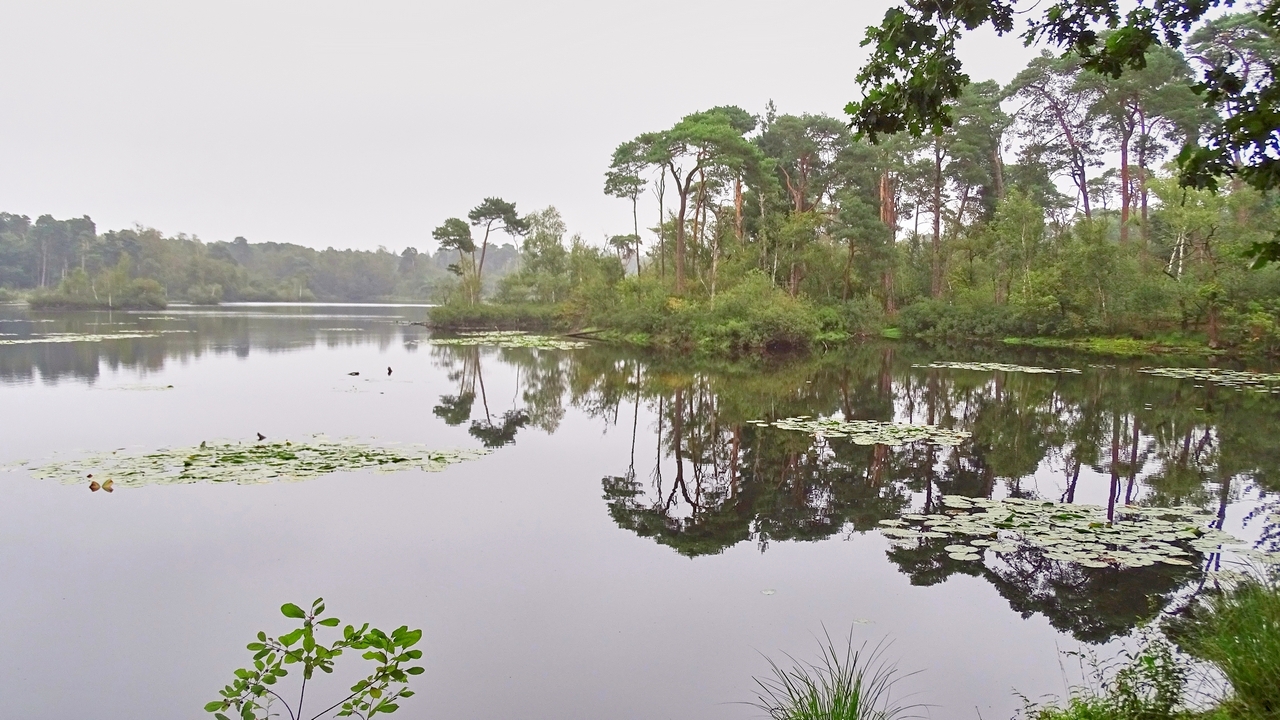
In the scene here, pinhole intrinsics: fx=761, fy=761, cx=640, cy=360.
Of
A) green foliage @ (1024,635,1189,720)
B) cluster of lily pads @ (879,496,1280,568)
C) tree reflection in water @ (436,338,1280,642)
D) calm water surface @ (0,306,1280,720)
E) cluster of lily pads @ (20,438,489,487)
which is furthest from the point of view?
cluster of lily pads @ (20,438,489,487)

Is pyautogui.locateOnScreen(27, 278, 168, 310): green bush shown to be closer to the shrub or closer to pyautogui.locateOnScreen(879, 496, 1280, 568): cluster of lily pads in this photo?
the shrub

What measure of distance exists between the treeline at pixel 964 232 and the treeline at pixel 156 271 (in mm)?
28636

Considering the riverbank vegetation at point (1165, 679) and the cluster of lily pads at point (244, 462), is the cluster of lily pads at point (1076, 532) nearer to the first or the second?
the riverbank vegetation at point (1165, 679)

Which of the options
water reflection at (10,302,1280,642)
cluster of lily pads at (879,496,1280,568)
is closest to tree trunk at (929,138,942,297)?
water reflection at (10,302,1280,642)

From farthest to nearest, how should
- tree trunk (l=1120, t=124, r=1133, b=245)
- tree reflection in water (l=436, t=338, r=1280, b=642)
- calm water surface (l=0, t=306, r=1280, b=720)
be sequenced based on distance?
tree trunk (l=1120, t=124, r=1133, b=245) → tree reflection in water (l=436, t=338, r=1280, b=642) → calm water surface (l=0, t=306, r=1280, b=720)

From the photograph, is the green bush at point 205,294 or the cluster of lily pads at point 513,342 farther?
the green bush at point 205,294

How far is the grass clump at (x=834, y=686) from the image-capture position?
3523 millimetres

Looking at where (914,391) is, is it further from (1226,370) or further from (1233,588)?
(1233,588)

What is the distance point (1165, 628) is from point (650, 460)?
6594 mm

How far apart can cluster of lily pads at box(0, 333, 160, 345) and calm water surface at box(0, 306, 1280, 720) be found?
51.3 feet

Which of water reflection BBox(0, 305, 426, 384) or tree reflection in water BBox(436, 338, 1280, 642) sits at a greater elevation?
water reflection BBox(0, 305, 426, 384)

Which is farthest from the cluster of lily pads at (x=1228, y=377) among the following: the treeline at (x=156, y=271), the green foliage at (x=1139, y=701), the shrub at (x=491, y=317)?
the treeline at (x=156, y=271)

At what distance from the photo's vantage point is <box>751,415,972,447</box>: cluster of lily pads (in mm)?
11656

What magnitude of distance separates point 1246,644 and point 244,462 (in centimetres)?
996
